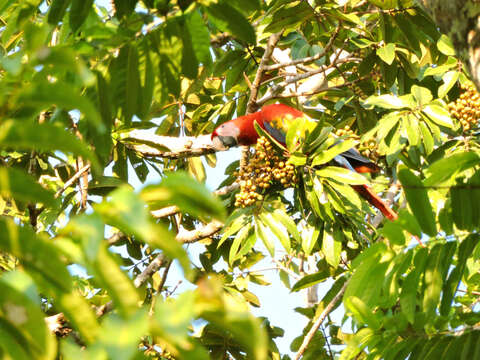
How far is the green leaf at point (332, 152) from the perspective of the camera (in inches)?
71.8

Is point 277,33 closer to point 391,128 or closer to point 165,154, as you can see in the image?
point 391,128

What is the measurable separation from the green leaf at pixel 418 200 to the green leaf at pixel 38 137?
0.67 meters

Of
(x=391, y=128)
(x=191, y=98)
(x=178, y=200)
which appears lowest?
(x=391, y=128)

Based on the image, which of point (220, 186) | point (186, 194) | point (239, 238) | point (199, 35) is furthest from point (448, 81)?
point (186, 194)

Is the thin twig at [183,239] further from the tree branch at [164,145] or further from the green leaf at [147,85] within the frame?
the green leaf at [147,85]

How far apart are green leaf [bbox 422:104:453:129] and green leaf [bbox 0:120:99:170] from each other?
65.6 inches

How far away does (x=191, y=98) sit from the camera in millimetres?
3146

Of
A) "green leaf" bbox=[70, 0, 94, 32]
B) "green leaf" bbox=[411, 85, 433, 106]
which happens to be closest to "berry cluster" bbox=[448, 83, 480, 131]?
"green leaf" bbox=[411, 85, 433, 106]

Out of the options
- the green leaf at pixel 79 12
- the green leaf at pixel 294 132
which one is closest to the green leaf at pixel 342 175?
the green leaf at pixel 294 132

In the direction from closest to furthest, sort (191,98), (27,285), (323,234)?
(27,285) → (323,234) → (191,98)

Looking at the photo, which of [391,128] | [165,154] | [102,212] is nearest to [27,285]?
[102,212]

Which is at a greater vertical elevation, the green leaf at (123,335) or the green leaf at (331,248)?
the green leaf at (123,335)

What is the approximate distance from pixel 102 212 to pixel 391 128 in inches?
65.3

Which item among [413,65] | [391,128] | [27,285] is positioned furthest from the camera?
[413,65]
